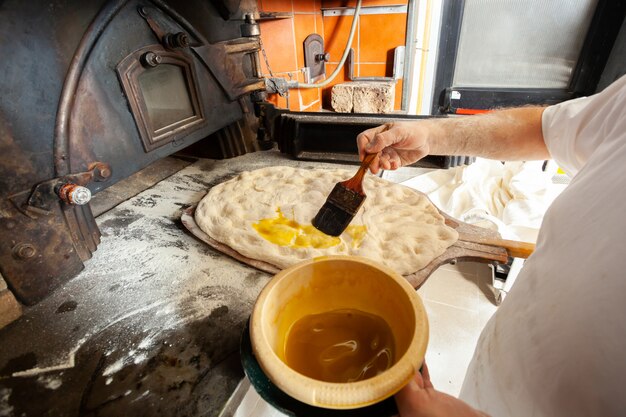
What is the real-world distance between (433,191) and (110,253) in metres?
1.79

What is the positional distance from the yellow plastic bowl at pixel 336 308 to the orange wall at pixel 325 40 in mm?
2514

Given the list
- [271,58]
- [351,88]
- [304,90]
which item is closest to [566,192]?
[271,58]

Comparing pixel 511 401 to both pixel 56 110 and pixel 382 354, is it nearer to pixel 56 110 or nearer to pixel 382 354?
pixel 382 354

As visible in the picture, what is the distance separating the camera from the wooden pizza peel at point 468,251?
1146mm

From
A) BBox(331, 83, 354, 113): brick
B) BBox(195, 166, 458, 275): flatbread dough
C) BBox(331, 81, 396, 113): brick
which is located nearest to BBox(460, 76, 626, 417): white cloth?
BBox(195, 166, 458, 275): flatbread dough

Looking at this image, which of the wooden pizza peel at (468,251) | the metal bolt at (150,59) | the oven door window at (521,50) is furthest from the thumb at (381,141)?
the oven door window at (521,50)

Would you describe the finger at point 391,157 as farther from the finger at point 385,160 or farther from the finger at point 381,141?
the finger at point 381,141

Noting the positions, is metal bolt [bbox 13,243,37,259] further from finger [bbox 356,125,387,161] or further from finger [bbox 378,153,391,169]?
finger [bbox 378,153,391,169]

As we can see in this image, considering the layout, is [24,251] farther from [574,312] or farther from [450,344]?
[450,344]

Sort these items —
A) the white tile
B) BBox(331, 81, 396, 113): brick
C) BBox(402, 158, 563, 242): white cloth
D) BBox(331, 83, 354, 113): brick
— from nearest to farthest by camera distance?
the white tile → BBox(402, 158, 563, 242): white cloth → BBox(331, 81, 396, 113): brick → BBox(331, 83, 354, 113): brick

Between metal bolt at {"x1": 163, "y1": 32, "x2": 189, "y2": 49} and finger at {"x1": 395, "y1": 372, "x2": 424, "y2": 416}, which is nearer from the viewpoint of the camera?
finger at {"x1": 395, "y1": 372, "x2": 424, "y2": 416}

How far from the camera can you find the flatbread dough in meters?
1.19

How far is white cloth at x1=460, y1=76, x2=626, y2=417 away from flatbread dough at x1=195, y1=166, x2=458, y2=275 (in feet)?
1.49

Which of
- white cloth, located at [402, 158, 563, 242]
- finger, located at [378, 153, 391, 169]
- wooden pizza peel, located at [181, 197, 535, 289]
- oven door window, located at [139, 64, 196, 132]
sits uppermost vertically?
oven door window, located at [139, 64, 196, 132]
